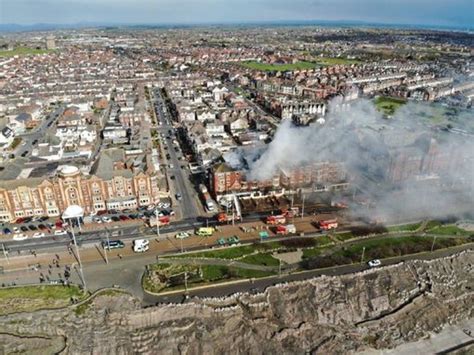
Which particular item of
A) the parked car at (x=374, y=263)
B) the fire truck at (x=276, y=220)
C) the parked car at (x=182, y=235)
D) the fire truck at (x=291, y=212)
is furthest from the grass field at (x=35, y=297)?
the parked car at (x=374, y=263)

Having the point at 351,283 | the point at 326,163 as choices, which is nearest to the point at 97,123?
the point at 326,163

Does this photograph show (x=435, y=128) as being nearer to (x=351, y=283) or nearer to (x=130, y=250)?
(x=351, y=283)

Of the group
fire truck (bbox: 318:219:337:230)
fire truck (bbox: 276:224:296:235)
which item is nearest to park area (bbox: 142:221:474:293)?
fire truck (bbox: 318:219:337:230)

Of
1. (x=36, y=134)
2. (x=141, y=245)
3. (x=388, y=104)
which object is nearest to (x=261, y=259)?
(x=141, y=245)

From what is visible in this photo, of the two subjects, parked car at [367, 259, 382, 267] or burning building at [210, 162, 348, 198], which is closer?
→ parked car at [367, 259, 382, 267]

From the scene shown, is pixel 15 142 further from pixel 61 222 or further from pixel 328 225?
pixel 328 225

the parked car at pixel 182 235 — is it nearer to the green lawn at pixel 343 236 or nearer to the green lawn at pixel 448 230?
→ the green lawn at pixel 343 236

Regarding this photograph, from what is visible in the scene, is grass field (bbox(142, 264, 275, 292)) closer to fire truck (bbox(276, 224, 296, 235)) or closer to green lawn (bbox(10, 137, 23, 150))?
fire truck (bbox(276, 224, 296, 235))
